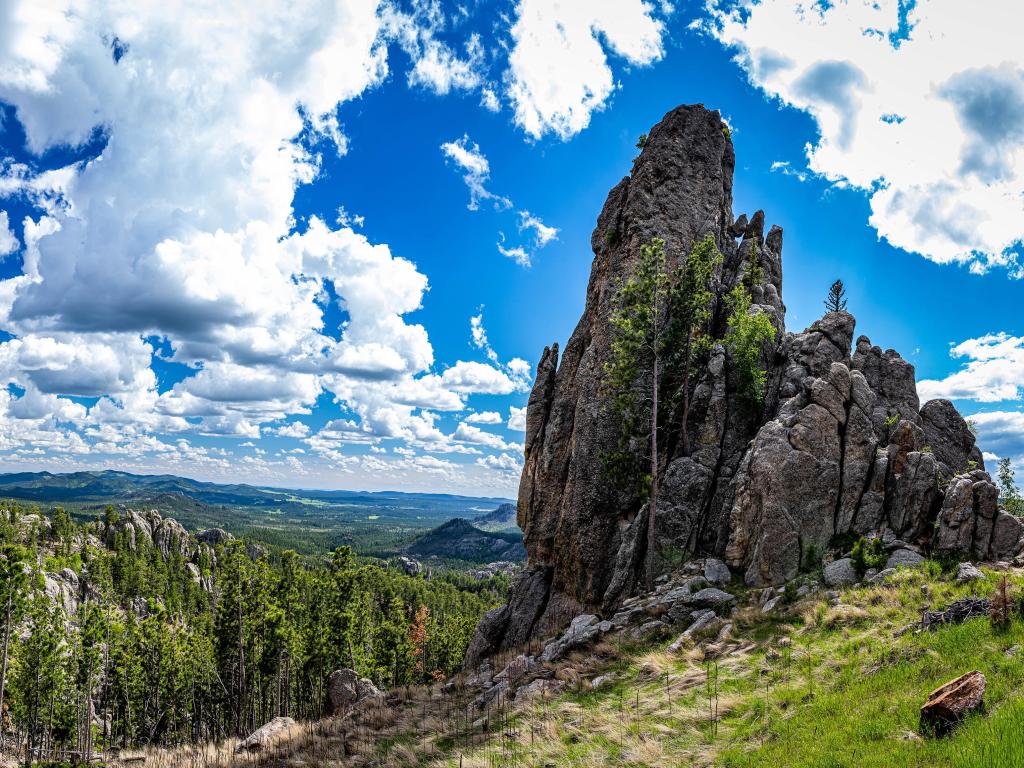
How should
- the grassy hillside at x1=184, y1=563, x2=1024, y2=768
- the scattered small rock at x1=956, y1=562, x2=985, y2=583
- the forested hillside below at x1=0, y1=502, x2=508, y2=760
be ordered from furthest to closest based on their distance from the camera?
the forested hillside below at x1=0, y1=502, x2=508, y2=760
the scattered small rock at x1=956, y1=562, x2=985, y2=583
the grassy hillside at x1=184, y1=563, x2=1024, y2=768

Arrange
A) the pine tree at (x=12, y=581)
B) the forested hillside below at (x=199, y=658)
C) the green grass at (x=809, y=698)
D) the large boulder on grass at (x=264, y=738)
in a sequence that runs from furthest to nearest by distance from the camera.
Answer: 1. the forested hillside below at (x=199, y=658)
2. the pine tree at (x=12, y=581)
3. the large boulder on grass at (x=264, y=738)
4. the green grass at (x=809, y=698)

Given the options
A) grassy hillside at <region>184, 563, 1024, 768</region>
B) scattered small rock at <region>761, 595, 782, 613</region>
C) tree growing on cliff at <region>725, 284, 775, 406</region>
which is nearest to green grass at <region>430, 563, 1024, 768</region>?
grassy hillside at <region>184, 563, 1024, 768</region>

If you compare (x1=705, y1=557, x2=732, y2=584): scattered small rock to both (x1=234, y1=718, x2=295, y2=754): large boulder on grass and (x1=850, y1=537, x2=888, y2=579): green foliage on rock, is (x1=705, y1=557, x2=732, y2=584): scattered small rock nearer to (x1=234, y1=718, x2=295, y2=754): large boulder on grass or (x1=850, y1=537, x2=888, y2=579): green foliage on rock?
(x1=850, y1=537, x2=888, y2=579): green foliage on rock

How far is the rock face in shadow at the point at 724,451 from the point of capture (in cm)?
2534

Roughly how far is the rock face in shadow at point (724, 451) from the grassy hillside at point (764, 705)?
5.23 meters

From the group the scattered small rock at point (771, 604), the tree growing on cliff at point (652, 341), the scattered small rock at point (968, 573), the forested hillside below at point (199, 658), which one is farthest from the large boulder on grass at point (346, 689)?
the scattered small rock at point (968, 573)

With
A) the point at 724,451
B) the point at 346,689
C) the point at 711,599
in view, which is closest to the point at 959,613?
the point at 711,599

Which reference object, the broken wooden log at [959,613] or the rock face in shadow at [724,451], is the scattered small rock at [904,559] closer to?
the rock face in shadow at [724,451]

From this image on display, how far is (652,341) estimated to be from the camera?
37.4 metres

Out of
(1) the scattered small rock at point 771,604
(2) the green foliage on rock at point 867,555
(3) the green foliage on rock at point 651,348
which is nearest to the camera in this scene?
(1) the scattered small rock at point 771,604

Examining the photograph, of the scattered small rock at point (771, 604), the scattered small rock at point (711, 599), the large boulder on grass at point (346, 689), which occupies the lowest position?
the large boulder on grass at point (346, 689)

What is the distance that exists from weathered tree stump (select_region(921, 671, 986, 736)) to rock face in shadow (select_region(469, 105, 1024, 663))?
15.5 meters

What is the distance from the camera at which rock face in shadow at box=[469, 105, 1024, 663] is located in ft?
83.1

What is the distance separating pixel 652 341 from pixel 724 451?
908cm
